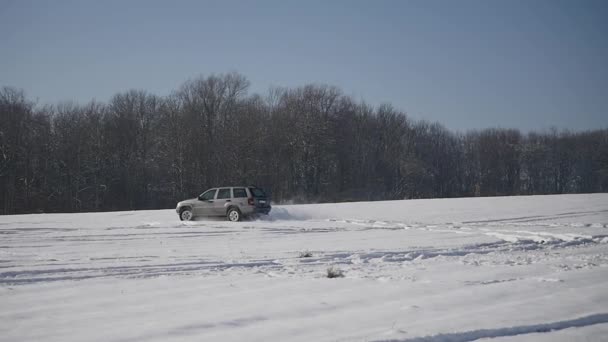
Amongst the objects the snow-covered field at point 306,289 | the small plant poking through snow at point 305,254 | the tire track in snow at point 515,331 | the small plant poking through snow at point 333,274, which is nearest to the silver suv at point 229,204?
the snow-covered field at point 306,289

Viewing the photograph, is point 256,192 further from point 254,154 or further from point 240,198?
point 254,154

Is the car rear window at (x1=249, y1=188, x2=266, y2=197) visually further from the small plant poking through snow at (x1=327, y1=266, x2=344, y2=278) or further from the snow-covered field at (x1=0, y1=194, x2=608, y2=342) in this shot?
the small plant poking through snow at (x1=327, y1=266, x2=344, y2=278)

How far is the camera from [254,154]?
53500mm

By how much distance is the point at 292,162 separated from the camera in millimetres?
57375

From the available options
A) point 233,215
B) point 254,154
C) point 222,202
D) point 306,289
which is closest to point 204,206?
point 222,202

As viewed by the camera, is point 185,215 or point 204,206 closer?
point 204,206

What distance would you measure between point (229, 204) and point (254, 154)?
34036 mm

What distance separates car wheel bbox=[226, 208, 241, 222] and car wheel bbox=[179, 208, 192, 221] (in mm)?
1976

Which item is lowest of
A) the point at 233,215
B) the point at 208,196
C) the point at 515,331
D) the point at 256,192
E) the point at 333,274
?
the point at 515,331

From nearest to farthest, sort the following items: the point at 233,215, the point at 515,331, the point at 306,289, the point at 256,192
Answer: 1. the point at 515,331
2. the point at 306,289
3. the point at 233,215
4. the point at 256,192

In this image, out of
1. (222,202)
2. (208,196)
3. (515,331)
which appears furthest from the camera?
(208,196)

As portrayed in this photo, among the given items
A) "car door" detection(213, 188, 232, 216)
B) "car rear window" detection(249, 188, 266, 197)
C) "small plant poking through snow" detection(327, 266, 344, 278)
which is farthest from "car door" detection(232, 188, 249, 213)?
"small plant poking through snow" detection(327, 266, 344, 278)

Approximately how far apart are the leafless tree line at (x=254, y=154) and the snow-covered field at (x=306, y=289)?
37.7m

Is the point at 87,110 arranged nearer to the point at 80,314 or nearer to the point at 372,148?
the point at 372,148
